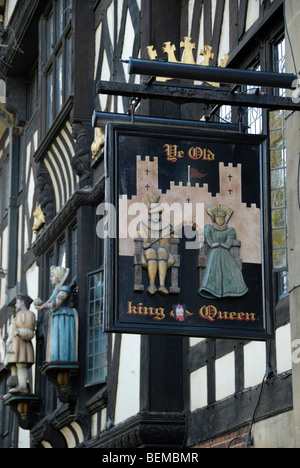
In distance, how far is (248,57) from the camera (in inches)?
455

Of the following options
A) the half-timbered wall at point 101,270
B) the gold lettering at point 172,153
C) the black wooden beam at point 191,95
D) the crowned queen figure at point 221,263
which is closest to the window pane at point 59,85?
the half-timbered wall at point 101,270

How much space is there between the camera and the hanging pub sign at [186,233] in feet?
26.3

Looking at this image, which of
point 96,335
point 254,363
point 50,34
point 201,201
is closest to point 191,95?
point 201,201

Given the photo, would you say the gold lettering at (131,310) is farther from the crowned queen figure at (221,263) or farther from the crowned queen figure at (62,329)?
the crowned queen figure at (62,329)

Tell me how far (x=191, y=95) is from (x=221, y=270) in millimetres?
1276

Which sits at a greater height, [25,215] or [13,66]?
[13,66]

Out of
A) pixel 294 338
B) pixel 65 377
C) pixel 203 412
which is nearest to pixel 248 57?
pixel 203 412

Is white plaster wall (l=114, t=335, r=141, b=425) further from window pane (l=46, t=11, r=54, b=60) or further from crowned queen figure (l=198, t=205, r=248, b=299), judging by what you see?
window pane (l=46, t=11, r=54, b=60)

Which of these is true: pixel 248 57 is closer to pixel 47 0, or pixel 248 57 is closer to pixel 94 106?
pixel 94 106

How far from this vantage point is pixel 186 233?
27.3 feet

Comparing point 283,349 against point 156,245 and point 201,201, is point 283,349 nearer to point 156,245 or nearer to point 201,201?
point 201,201

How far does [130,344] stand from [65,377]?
5.91 feet

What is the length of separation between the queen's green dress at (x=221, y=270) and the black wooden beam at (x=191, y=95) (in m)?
0.95

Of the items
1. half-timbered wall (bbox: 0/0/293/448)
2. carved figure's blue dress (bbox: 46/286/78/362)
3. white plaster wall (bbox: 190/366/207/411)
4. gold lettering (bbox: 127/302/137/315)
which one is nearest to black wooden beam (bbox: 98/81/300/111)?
gold lettering (bbox: 127/302/137/315)
